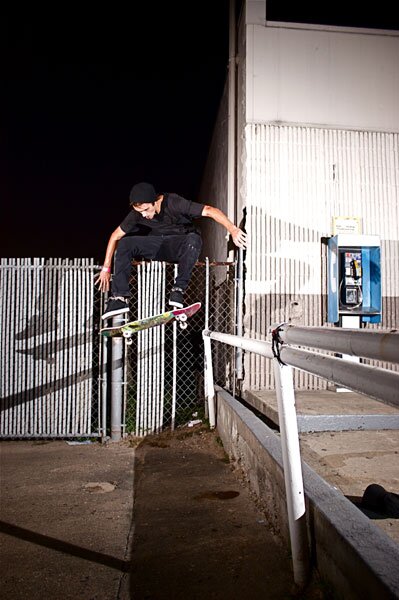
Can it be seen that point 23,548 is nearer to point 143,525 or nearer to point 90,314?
point 143,525

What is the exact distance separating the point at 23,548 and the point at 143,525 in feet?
2.77

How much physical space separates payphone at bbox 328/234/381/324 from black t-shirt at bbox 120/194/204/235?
2.67 meters

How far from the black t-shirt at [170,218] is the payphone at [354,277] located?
2.67 meters

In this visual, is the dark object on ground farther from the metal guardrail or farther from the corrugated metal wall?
the corrugated metal wall

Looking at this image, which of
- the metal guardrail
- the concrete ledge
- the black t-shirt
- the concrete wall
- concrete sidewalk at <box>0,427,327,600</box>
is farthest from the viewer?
the concrete wall

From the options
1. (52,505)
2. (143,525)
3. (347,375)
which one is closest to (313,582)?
(347,375)

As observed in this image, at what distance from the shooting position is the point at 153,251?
204 inches

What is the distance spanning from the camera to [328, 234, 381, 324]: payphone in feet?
22.1

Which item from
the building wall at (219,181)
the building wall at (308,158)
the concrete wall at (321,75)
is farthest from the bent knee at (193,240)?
the building wall at (219,181)

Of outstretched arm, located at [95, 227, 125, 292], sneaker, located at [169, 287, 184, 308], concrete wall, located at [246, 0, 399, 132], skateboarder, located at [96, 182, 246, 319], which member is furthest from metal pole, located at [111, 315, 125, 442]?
concrete wall, located at [246, 0, 399, 132]

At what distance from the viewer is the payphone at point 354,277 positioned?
22.1 ft

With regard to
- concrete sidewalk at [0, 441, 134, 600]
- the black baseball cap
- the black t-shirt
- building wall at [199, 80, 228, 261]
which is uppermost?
building wall at [199, 80, 228, 261]

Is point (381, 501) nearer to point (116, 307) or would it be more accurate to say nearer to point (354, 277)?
point (116, 307)

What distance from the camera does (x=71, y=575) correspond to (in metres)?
2.78
